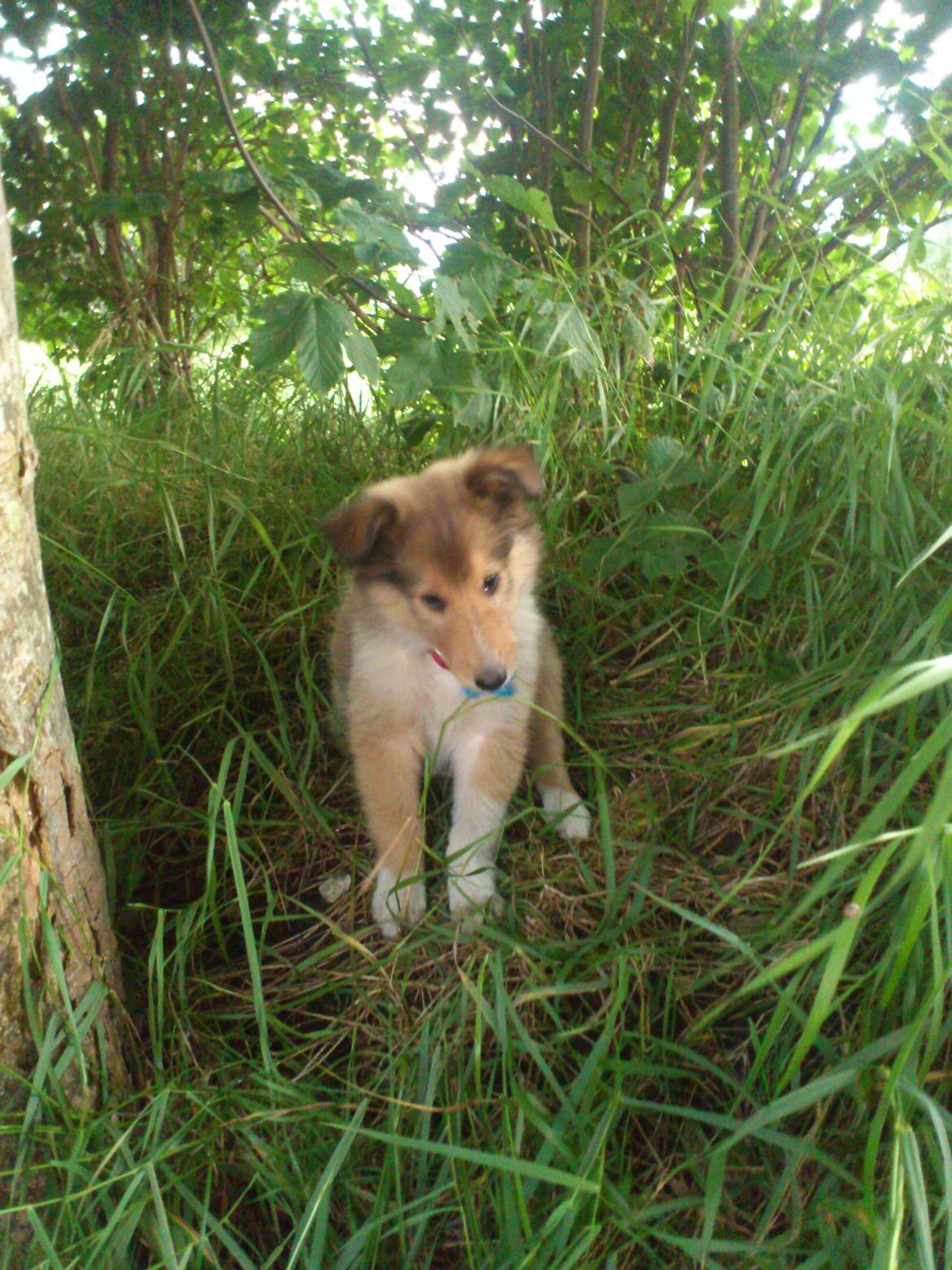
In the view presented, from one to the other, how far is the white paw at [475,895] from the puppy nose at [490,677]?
42cm

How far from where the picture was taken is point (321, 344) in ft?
7.36

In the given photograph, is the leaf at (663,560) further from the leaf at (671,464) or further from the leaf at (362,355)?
the leaf at (362,355)

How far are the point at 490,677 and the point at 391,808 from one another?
50cm

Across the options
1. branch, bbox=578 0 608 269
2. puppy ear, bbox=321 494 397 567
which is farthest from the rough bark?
puppy ear, bbox=321 494 397 567

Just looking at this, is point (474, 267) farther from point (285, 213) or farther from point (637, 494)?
point (637, 494)

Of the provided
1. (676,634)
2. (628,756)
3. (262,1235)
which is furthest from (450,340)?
(262,1235)

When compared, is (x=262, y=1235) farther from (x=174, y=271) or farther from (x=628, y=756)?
(x=174, y=271)

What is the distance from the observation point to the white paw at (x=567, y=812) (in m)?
2.33

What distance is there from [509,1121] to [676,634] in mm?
1444

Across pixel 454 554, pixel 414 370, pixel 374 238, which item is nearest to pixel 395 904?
pixel 454 554

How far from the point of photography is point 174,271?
14.7 feet

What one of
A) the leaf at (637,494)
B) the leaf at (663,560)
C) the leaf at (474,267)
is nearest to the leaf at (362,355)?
the leaf at (474,267)

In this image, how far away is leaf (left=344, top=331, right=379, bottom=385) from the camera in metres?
2.34

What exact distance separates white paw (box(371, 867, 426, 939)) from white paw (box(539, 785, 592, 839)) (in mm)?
386
